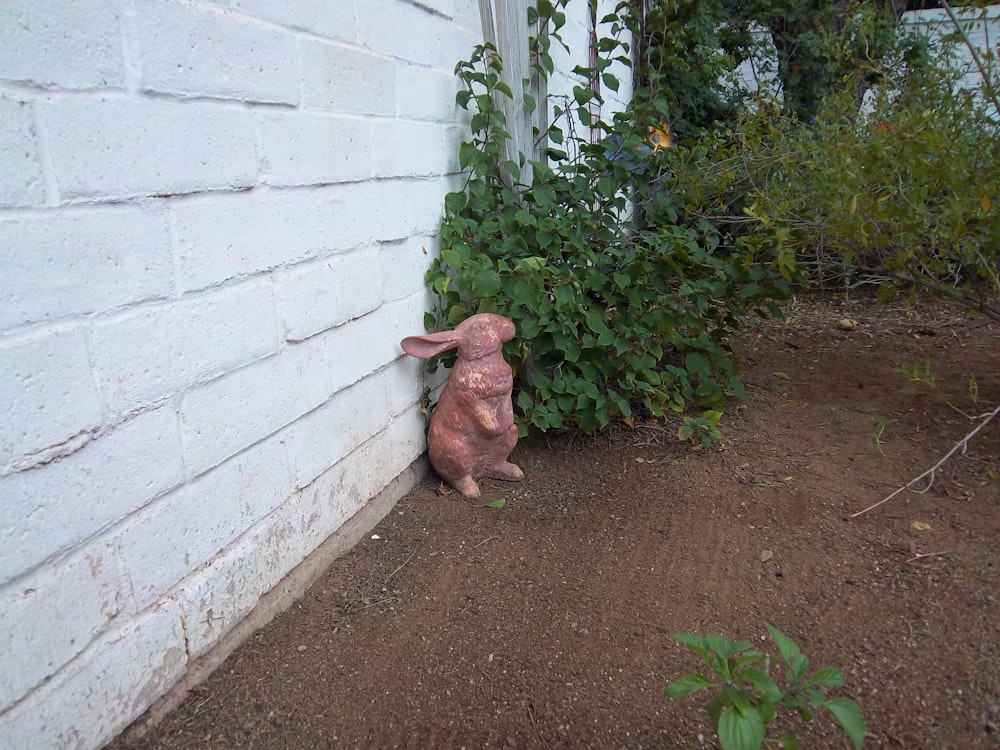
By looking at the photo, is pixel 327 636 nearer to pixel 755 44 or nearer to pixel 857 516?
pixel 857 516

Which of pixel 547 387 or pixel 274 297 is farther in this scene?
pixel 547 387

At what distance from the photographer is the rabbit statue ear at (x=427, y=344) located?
2604 mm

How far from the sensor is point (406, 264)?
106 inches

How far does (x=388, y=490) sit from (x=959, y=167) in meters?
2.27

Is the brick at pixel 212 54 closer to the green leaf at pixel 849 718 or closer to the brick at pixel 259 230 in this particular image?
the brick at pixel 259 230

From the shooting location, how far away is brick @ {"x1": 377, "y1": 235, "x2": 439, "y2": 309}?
2.57 m

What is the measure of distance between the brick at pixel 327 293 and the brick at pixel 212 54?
1.58 feet

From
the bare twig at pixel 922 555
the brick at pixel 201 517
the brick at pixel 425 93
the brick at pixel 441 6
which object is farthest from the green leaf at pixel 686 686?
the brick at pixel 441 6

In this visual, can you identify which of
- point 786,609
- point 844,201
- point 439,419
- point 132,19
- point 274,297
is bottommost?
point 786,609

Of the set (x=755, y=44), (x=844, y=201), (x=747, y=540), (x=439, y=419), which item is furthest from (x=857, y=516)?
(x=755, y=44)

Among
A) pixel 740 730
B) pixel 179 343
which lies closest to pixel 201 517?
pixel 179 343

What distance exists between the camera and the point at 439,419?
9.21 feet

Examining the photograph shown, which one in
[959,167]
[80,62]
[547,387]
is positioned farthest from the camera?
[547,387]

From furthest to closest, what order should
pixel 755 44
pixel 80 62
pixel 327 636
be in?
pixel 755 44, pixel 327 636, pixel 80 62
